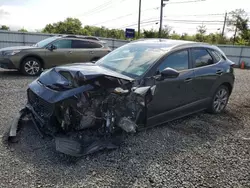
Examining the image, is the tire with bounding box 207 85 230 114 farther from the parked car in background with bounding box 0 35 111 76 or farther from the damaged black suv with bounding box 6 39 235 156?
the parked car in background with bounding box 0 35 111 76

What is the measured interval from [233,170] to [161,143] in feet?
3.51

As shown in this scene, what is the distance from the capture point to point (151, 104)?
3.52m

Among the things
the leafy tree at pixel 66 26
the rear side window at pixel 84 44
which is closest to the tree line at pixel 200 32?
the leafy tree at pixel 66 26

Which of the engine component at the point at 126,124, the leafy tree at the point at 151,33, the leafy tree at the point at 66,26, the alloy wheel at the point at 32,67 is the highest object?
the leafy tree at the point at 66,26

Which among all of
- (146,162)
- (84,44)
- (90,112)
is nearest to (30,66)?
(84,44)

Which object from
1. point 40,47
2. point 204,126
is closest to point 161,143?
point 204,126

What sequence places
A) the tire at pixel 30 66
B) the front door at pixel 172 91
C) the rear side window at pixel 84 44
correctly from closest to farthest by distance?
the front door at pixel 172 91
the tire at pixel 30 66
the rear side window at pixel 84 44

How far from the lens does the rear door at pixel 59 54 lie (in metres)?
8.55

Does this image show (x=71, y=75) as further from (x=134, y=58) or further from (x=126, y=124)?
(x=134, y=58)

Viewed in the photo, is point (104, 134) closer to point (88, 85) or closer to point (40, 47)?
point (88, 85)

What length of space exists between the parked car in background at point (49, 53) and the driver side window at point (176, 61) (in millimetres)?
6014

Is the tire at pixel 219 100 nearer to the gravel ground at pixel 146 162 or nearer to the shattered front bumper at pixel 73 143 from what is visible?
the gravel ground at pixel 146 162

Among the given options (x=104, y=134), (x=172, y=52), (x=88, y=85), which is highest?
(x=172, y=52)

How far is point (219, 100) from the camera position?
16.4 ft
